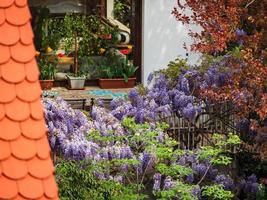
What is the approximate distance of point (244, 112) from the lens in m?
9.09

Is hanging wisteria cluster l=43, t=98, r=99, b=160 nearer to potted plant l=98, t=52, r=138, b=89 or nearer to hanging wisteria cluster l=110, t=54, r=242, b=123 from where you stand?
hanging wisteria cluster l=110, t=54, r=242, b=123

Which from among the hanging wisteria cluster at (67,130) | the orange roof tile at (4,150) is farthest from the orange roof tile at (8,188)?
the hanging wisteria cluster at (67,130)

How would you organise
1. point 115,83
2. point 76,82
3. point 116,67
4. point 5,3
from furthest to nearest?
point 116,67, point 115,83, point 76,82, point 5,3

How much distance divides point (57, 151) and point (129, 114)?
81.3 inches

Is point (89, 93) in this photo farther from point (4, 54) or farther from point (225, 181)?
point (4, 54)

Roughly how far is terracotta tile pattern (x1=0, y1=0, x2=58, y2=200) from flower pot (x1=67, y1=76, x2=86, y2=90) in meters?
13.3

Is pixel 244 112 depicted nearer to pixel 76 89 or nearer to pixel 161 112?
pixel 161 112

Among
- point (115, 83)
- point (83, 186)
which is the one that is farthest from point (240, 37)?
point (115, 83)

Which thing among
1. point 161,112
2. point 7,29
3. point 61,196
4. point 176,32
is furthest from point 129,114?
point 7,29

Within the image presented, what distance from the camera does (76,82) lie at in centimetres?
1708

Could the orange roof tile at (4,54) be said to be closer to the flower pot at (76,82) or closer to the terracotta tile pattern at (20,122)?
the terracotta tile pattern at (20,122)

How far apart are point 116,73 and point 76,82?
3.45ft

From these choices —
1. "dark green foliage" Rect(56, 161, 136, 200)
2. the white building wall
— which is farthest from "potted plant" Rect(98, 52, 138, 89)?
"dark green foliage" Rect(56, 161, 136, 200)

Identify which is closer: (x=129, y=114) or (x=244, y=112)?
(x=244, y=112)
